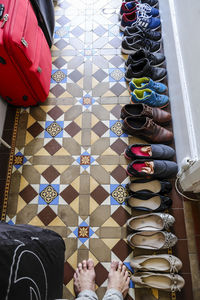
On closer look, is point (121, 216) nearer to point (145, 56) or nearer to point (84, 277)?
point (84, 277)

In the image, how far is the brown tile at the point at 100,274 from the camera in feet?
4.86

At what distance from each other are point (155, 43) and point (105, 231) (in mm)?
1450

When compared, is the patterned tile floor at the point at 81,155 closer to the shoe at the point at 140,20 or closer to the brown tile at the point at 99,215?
the brown tile at the point at 99,215

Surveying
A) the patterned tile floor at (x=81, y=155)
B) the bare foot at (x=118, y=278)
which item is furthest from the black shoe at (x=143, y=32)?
the bare foot at (x=118, y=278)

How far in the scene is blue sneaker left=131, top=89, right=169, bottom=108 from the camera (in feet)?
5.82

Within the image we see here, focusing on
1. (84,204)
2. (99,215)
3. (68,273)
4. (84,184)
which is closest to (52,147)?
(84,184)

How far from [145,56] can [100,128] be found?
627 millimetres

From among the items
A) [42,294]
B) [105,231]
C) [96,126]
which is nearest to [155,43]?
[96,126]

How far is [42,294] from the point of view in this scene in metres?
1.01

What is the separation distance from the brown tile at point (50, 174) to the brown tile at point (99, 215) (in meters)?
0.36

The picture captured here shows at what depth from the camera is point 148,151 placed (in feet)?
5.52

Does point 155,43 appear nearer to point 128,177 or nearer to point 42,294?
point 128,177

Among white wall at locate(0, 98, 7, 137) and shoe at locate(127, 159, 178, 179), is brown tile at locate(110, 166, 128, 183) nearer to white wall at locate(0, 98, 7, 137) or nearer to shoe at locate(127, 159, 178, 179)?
shoe at locate(127, 159, 178, 179)

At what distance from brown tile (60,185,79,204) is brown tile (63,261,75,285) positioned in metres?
0.38
